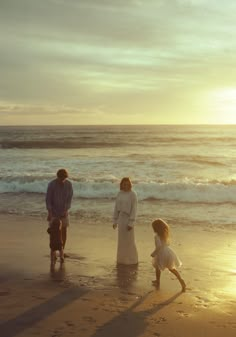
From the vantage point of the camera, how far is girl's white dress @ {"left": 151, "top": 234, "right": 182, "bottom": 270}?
729 cm

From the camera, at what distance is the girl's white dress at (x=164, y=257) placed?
23.9 feet

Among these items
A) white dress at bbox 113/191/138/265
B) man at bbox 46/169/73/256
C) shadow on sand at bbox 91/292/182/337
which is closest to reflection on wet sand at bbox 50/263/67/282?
man at bbox 46/169/73/256

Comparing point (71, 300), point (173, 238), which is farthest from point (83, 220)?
point (71, 300)

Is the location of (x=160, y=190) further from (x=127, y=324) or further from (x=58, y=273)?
(x=127, y=324)

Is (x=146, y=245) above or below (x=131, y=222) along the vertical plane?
below

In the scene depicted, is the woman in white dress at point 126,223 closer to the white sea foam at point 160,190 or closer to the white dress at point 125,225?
the white dress at point 125,225

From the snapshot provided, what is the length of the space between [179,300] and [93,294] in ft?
3.92

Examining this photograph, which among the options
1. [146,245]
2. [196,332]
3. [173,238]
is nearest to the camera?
[196,332]

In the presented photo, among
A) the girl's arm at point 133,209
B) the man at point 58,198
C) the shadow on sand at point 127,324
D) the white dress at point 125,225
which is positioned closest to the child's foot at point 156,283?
the shadow on sand at point 127,324

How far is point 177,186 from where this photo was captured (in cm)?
1908

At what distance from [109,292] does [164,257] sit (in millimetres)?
982

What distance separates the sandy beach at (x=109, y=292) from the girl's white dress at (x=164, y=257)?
12.9 inches

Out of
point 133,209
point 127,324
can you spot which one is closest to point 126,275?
point 133,209

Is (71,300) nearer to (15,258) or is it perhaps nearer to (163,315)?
(163,315)
